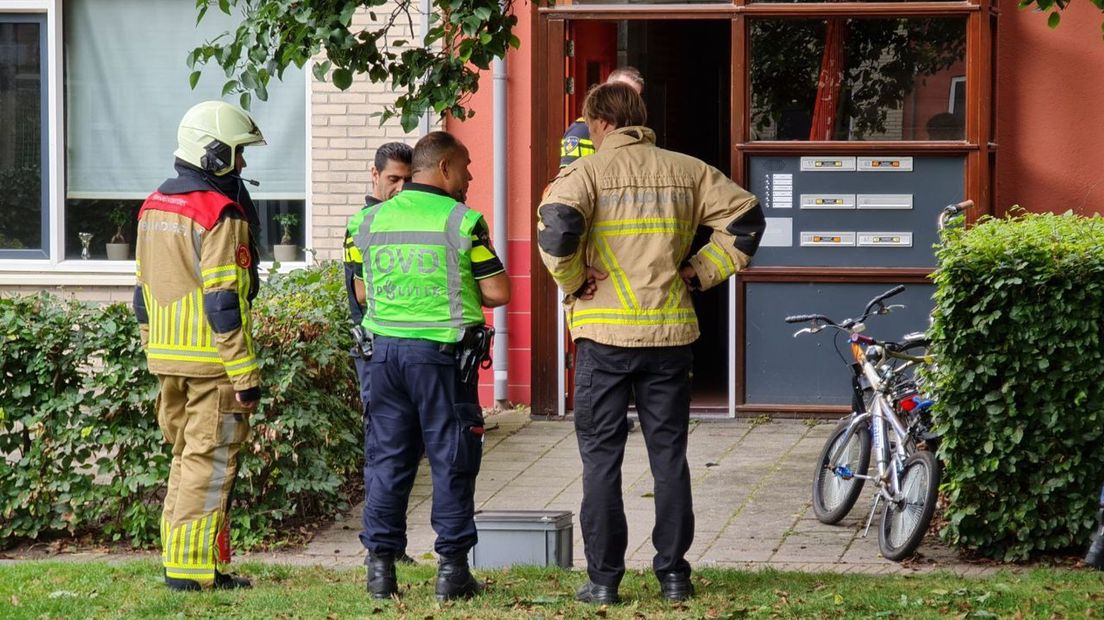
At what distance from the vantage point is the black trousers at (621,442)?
572 cm

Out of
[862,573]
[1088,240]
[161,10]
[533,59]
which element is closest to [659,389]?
[862,573]

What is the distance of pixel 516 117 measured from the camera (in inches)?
429

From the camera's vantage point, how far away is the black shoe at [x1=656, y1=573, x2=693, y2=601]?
5.80 metres

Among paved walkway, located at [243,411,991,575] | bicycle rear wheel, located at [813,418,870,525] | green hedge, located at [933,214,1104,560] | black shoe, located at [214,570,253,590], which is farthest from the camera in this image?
bicycle rear wheel, located at [813,418,870,525]

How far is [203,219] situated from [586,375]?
5.27ft

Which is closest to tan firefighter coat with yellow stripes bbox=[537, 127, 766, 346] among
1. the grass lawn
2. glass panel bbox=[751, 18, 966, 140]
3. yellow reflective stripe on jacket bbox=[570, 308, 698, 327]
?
yellow reflective stripe on jacket bbox=[570, 308, 698, 327]

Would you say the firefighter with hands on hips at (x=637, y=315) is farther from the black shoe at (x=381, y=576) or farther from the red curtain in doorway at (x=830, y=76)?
the red curtain in doorway at (x=830, y=76)

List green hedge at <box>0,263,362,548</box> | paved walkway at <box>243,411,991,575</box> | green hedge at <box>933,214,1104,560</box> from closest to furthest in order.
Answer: green hedge at <box>933,214,1104,560</box> < paved walkway at <box>243,411,991,575</box> < green hedge at <box>0,263,362,548</box>

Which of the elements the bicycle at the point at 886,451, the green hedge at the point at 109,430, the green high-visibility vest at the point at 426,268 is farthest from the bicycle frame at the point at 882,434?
the green hedge at the point at 109,430

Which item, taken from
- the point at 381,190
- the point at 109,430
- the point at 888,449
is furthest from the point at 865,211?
the point at 109,430

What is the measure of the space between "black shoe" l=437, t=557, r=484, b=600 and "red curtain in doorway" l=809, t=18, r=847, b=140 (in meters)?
5.34

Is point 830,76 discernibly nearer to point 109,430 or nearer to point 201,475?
point 109,430

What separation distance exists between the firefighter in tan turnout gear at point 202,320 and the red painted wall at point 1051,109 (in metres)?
6.27

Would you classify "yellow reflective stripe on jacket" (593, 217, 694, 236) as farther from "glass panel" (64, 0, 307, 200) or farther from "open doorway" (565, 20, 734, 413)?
"glass panel" (64, 0, 307, 200)
